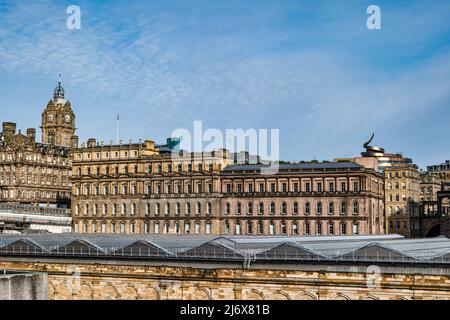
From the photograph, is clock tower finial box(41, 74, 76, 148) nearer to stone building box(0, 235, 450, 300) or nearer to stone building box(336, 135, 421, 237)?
stone building box(336, 135, 421, 237)

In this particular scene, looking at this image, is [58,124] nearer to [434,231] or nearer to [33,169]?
[33,169]

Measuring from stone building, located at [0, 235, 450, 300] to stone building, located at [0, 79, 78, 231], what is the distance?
83.6m

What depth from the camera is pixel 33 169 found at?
136m

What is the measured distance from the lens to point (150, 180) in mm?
116375

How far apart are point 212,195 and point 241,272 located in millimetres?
71255

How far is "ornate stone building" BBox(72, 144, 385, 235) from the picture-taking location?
345 feet

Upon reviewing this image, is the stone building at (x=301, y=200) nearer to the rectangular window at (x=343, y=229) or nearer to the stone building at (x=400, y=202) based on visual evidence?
the rectangular window at (x=343, y=229)

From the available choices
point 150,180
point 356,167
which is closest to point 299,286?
point 356,167

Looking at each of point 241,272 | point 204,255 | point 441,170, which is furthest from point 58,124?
point 241,272

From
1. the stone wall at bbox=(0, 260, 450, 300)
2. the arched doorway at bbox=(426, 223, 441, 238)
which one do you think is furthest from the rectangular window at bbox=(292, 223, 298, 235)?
the stone wall at bbox=(0, 260, 450, 300)

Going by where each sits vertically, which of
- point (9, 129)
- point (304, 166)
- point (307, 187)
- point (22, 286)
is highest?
point (9, 129)

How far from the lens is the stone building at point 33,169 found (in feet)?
440

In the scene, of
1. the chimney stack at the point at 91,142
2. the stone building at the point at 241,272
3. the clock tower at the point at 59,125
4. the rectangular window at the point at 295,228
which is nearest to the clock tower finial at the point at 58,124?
the clock tower at the point at 59,125
